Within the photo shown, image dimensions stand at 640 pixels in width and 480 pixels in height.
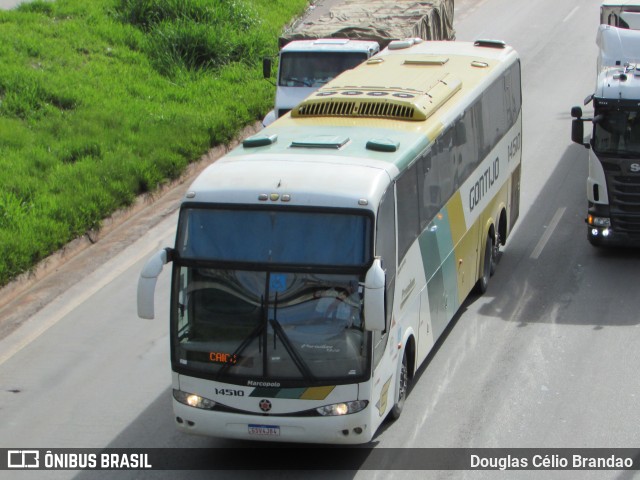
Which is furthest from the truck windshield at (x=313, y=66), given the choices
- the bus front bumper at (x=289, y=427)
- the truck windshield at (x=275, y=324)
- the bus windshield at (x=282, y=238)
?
the bus front bumper at (x=289, y=427)

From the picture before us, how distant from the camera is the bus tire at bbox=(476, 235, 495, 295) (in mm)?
16031

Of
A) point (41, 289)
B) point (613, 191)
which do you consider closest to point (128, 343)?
point (41, 289)

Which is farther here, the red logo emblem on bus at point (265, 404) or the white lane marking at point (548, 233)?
the white lane marking at point (548, 233)

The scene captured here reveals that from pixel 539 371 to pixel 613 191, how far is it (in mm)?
4211

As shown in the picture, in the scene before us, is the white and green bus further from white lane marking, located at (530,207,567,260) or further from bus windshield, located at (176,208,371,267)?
white lane marking, located at (530,207,567,260)

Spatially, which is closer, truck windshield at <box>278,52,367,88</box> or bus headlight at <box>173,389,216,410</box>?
bus headlight at <box>173,389,216,410</box>

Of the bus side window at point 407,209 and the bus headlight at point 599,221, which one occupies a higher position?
the bus side window at point 407,209

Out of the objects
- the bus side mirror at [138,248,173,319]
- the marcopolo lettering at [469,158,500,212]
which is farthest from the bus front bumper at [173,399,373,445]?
the marcopolo lettering at [469,158,500,212]

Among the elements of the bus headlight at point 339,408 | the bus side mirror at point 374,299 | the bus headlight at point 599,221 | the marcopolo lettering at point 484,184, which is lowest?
the bus headlight at point 599,221

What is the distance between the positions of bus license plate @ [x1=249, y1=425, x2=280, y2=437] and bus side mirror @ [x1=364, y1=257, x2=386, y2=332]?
1.45 meters

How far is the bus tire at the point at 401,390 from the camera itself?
1205 centimetres

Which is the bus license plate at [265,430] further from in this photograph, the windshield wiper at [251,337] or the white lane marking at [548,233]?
the white lane marking at [548,233]

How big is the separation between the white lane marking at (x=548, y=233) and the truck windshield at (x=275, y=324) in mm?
7611

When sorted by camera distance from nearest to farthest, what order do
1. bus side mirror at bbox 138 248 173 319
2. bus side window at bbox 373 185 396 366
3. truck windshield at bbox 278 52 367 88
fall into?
bus side mirror at bbox 138 248 173 319, bus side window at bbox 373 185 396 366, truck windshield at bbox 278 52 367 88
